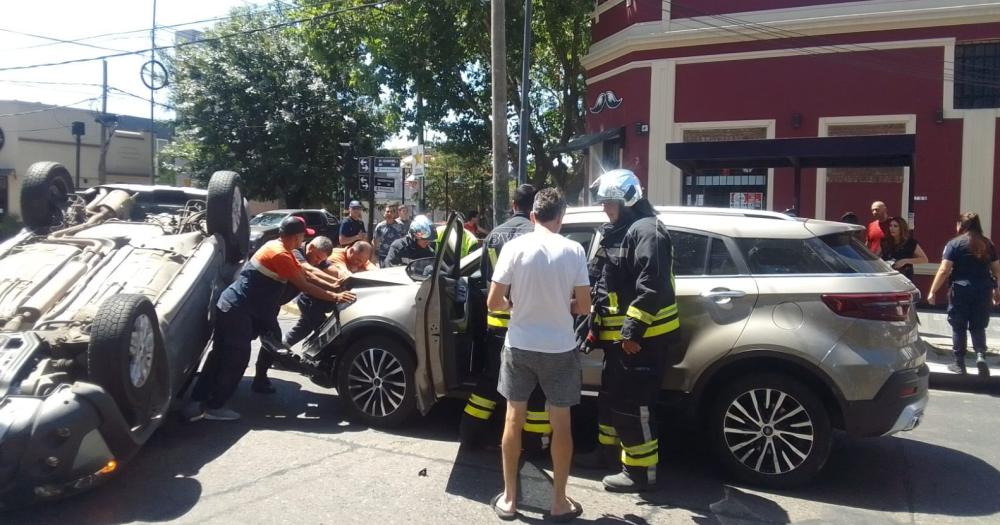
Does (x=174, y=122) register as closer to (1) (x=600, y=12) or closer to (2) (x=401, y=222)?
(1) (x=600, y=12)

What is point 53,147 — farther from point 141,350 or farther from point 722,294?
point 722,294

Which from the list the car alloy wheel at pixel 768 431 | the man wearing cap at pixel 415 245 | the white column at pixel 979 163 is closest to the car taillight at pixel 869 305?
the car alloy wheel at pixel 768 431

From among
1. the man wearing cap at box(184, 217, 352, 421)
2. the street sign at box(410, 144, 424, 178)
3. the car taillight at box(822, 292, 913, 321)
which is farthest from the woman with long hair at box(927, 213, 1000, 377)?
the street sign at box(410, 144, 424, 178)

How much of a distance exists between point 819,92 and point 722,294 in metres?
11.1

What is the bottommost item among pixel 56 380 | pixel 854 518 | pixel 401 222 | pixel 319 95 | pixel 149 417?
pixel 854 518

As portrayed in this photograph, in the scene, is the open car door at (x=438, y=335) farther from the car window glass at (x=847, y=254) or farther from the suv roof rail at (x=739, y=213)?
the car window glass at (x=847, y=254)

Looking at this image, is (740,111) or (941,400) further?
(740,111)

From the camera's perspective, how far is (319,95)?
27594 millimetres

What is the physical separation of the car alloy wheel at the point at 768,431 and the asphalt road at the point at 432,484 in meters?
0.20

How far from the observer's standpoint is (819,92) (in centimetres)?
1470

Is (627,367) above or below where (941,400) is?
above

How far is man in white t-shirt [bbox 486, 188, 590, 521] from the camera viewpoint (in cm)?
422

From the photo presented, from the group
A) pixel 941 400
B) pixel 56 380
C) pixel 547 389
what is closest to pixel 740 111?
pixel 941 400

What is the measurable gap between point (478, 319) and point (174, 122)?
86.6 ft
